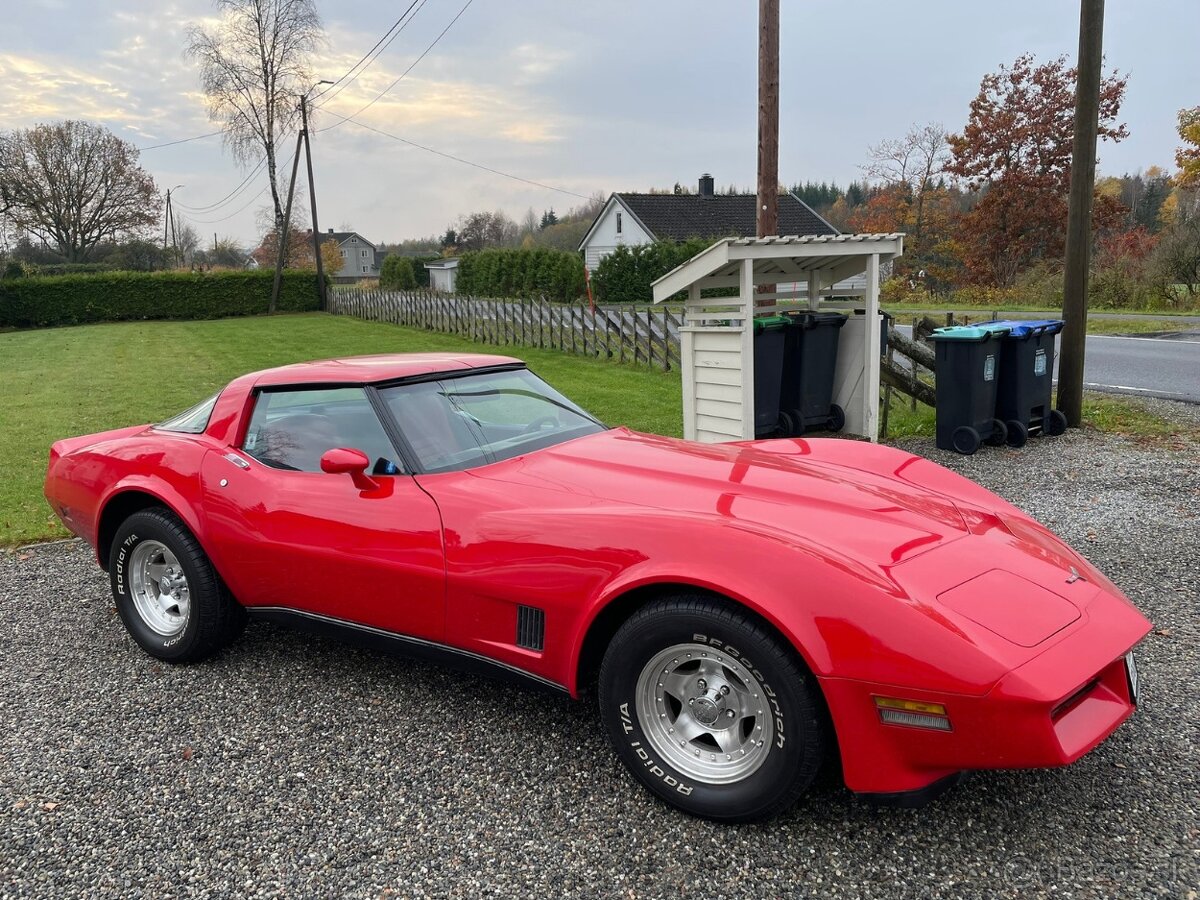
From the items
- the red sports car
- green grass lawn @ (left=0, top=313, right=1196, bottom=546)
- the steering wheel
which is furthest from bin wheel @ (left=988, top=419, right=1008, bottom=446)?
the steering wheel

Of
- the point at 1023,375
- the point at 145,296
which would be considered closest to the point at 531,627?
the point at 1023,375

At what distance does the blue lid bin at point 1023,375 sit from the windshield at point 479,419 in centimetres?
560

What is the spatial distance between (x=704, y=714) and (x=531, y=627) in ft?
2.17

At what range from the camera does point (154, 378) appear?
1606 centimetres

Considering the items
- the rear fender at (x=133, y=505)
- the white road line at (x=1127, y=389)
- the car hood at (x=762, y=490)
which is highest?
the car hood at (x=762, y=490)

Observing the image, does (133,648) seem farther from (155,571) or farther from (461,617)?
(461,617)

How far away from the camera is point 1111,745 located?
2965 millimetres

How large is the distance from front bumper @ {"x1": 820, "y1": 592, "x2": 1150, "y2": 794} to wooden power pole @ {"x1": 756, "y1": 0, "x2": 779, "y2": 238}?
7.62 meters

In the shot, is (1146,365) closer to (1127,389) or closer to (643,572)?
(1127,389)

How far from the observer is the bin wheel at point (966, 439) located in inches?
305

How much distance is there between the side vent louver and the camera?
287 cm

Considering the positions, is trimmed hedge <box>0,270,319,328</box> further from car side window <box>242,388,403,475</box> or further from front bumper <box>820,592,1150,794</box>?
front bumper <box>820,592,1150,794</box>

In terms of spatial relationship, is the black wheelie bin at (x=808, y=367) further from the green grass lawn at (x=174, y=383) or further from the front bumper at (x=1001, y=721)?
the front bumper at (x=1001, y=721)

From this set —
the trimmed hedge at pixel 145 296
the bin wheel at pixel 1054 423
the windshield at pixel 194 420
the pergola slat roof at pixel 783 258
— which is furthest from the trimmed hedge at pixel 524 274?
the windshield at pixel 194 420
